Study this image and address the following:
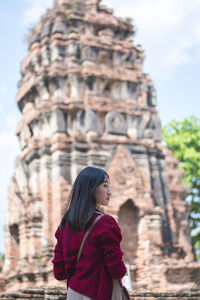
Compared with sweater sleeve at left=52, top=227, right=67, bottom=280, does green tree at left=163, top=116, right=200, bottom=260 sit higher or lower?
higher

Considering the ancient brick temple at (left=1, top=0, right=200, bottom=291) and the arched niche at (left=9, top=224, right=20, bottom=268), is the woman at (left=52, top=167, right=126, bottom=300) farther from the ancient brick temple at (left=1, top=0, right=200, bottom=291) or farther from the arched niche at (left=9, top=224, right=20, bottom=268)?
the arched niche at (left=9, top=224, right=20, bottom=268)

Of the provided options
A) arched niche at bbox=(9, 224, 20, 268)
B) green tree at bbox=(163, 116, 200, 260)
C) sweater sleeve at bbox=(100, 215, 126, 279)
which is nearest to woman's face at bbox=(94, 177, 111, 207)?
sweater sleeve at bbox=(100, 215, 126, 279)

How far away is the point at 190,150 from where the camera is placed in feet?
65.4

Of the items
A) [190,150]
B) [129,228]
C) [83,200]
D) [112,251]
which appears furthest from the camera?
[190,150]

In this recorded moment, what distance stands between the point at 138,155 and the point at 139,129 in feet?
3.17

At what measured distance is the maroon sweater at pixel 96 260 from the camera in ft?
8.27

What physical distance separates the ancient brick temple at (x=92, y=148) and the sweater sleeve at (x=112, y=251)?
9.31m

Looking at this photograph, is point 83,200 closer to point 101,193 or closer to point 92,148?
point 101,193

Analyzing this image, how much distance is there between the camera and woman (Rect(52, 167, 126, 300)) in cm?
253

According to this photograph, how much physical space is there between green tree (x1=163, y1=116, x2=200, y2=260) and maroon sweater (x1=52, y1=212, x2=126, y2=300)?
1703cm

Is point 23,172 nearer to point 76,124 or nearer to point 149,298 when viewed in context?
point 76,124

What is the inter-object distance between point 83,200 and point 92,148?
10.4 m

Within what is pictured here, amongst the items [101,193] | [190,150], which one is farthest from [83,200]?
[190,150]

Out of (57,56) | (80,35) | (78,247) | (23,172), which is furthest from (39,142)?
(78,247)
